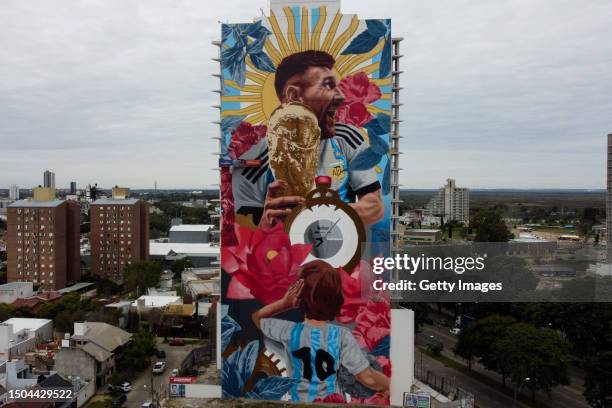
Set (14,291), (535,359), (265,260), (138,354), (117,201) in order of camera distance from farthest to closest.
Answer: (117,201) → (14,291) → (138,354) → (535,359) → (265,260)

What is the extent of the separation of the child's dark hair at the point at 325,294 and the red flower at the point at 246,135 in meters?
4.81

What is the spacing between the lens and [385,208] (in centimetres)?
1612

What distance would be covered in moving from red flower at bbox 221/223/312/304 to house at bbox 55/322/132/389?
319 inches

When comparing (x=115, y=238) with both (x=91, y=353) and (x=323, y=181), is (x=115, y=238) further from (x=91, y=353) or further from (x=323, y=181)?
(x=323, y=181)

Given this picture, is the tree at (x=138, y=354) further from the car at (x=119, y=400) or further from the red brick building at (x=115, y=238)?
the red brick building at (x=115, y=238)

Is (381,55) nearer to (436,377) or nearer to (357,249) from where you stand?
(357,249)

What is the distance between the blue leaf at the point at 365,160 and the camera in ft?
52.7

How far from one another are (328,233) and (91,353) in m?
11.7

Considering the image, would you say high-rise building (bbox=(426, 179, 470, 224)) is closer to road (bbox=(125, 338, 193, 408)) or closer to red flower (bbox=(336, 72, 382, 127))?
road (bbox=(125, 338, 193, 408))

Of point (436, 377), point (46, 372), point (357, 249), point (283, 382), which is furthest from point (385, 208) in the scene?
point (46, 372)

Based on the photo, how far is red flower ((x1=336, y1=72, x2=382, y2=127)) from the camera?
15945mm

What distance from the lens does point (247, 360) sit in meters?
16.5

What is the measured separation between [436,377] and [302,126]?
13302mm

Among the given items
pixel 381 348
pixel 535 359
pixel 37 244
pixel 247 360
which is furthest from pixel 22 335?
pixel 535 359
